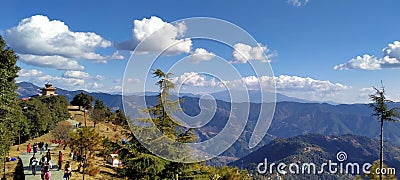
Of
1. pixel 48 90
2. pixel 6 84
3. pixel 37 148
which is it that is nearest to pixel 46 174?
pixel 6 84

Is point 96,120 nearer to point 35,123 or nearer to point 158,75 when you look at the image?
point 35,123

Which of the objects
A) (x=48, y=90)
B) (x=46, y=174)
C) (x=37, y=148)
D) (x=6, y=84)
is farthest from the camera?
(x=48, y=90)

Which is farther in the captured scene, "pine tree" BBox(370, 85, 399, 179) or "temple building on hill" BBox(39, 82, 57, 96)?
"temple building on hill" BBox(39, 82, 57, 96)

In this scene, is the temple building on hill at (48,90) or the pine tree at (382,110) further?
the temple building on hill at (48,90)

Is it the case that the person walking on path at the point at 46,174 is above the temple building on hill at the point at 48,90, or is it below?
below

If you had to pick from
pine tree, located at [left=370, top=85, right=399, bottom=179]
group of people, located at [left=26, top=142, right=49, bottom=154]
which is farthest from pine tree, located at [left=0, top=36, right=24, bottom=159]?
pine tree, located at [left=370, top=85, right=399, bottom=179]

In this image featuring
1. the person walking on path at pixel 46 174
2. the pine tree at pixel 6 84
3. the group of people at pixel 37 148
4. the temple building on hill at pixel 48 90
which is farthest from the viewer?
the temple building on hill at pixel 48 90

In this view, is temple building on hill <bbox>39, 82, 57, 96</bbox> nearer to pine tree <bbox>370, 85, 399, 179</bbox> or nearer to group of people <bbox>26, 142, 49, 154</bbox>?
group of people <bbox>26, 142, 49, 154</bbox>

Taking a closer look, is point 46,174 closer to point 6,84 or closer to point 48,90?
point 6,84

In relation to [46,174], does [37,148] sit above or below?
below

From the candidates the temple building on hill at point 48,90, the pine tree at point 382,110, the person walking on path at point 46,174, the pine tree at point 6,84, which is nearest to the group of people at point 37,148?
the pine tree at point 6,84

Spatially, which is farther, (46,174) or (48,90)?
(48,90)

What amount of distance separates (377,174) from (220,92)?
19667 mm

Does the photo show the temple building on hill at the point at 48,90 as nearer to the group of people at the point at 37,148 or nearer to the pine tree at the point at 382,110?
the group of people at the point at 37,148
